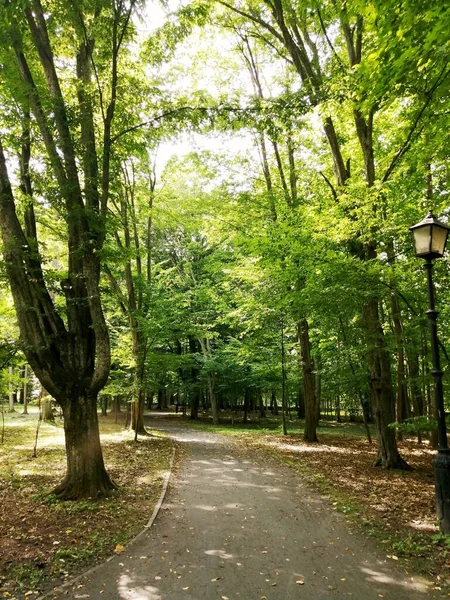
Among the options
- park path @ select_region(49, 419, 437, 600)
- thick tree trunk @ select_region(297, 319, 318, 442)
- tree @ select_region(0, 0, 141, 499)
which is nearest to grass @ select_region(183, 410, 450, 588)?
park path @ select_region(49, 419, 437, 600)

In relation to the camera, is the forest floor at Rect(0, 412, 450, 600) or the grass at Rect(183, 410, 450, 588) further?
the grass at Rect(183, 410, 450, 588)

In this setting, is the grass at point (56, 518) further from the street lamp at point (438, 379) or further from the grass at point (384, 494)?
the street lamp at point (438, 379)

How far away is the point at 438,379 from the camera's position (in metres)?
5.77

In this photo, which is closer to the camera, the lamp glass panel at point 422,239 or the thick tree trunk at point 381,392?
the lamp glass panel at point 422,239

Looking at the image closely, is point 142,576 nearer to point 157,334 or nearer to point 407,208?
point 407,208

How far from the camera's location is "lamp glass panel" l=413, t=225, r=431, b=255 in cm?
597

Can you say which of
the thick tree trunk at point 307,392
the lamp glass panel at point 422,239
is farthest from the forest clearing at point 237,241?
the thick tree trunk at point 307,392

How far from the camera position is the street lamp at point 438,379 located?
5.49m

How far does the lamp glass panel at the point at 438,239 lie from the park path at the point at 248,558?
4175 millimetres

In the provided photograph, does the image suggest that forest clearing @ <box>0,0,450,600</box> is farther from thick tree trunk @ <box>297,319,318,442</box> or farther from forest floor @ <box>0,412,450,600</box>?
thick tree trunk @ <box>297,319,318,442</box>

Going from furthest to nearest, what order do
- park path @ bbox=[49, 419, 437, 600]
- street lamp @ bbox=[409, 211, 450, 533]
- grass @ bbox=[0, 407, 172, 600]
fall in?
street lamp @ bbox=[409, 211, 450, 533] < grass @ bbox=[0, 407, 172, 600] < park path @ bbox=[49, 419, 437, 600]

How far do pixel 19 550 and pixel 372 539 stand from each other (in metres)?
4.57

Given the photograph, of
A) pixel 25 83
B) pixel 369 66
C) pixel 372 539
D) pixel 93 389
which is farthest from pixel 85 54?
pixel 372 539

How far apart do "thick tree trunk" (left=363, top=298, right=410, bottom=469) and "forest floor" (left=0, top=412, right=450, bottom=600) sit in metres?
0.44
